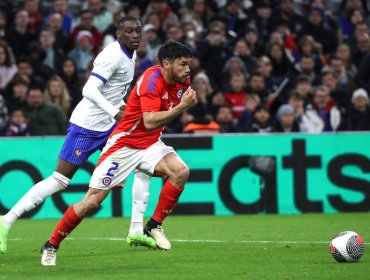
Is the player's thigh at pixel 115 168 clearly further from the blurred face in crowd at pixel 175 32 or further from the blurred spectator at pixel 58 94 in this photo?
the blurred face in crowd at pixel 175 32

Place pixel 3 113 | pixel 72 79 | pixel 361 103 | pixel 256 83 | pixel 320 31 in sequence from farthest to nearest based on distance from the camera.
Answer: pixel 320 31 < pixel 256 83 < pixel 361 103 < pixel 72 79 < pixel 3 113

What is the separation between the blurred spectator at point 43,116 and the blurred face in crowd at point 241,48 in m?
4.34

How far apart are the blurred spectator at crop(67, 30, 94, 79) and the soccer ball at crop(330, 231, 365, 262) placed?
32.3 feet

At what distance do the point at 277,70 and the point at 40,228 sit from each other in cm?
752

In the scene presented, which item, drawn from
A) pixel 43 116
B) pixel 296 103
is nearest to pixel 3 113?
pixel 43 116

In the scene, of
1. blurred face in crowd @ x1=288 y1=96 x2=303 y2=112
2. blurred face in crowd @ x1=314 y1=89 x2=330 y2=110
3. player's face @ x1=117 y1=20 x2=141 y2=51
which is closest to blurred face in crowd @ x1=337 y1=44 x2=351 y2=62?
blurred face in crowd @ x1=314 y1=89 x2=330 y2=110

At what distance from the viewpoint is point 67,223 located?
31.7 ft

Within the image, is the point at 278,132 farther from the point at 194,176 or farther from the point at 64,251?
the point at 64,251

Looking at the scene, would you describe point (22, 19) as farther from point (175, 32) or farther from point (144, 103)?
point (144, 103)

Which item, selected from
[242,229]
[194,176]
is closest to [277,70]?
[194,176]

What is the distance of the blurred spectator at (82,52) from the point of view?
60.7 feet

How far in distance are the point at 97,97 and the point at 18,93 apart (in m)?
6.70

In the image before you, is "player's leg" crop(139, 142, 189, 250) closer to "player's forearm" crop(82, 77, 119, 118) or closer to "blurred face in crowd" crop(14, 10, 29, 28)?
"player's forearm" crop(82, 77, 119, 118)

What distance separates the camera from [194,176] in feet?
52.2
